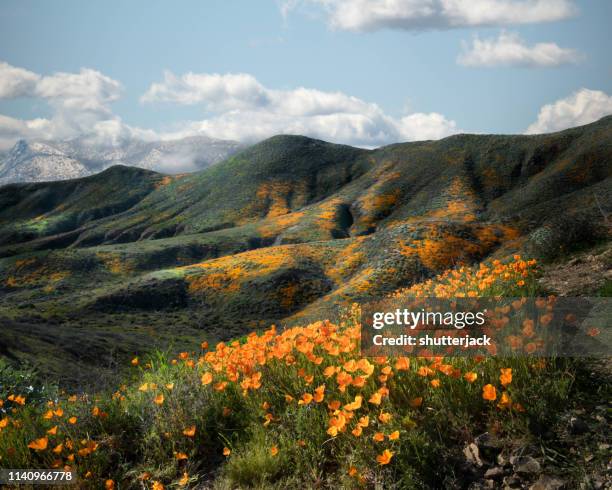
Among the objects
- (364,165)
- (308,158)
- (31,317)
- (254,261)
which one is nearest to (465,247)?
(254,261)

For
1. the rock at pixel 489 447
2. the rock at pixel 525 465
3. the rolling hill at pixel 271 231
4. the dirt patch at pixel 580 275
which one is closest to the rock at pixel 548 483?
the rock at pixel 525 465

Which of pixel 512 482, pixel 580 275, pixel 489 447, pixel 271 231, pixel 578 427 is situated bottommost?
pixel 512 482

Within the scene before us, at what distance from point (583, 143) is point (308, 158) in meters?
48.0

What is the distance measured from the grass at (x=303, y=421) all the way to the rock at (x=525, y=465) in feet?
0.57

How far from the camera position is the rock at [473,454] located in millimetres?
3254

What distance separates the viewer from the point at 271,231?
56688 millimetres

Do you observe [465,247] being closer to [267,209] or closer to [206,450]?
[206,450]

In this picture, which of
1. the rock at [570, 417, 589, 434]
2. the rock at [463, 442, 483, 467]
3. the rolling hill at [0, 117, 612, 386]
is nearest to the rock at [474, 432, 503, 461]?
the rock at [463, 442, 483, 467]

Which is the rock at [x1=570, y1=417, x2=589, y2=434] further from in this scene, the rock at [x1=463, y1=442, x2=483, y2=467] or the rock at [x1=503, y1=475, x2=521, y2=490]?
the rock at [x1=463, y1=442, x2=483, y2=467]

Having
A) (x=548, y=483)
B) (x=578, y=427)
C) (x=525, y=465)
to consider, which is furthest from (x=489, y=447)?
(x=578, y=427)

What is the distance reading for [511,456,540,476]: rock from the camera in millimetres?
3078

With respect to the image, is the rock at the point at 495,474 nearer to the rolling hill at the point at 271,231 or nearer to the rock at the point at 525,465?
the rock at the point at 525,465

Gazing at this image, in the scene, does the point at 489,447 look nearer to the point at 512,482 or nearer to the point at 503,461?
the point at 503,461

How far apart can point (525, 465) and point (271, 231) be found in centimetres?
5394
